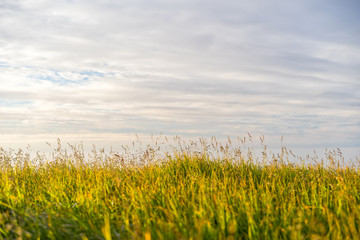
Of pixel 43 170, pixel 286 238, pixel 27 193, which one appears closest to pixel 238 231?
pixel 286 238

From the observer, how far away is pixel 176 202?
4270 mm

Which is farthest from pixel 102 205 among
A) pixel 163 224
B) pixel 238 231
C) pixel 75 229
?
pixel 238 231

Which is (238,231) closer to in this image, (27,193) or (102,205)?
(102,205)

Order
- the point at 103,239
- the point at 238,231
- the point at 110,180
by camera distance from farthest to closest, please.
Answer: the point at 110,180 < the point at 238,231 < the point at 103,239

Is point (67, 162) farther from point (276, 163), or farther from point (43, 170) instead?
point (276, 163)

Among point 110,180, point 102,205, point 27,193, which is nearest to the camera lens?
point 102,205

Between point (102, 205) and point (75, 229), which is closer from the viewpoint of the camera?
point (75, 229)

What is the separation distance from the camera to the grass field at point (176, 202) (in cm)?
349

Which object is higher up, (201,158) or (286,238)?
(201,158)

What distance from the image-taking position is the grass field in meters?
3.49

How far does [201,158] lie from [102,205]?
Answer: 3.29 metres

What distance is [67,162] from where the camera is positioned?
7.94 m

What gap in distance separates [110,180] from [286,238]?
141 inches

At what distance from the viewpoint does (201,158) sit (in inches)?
294
